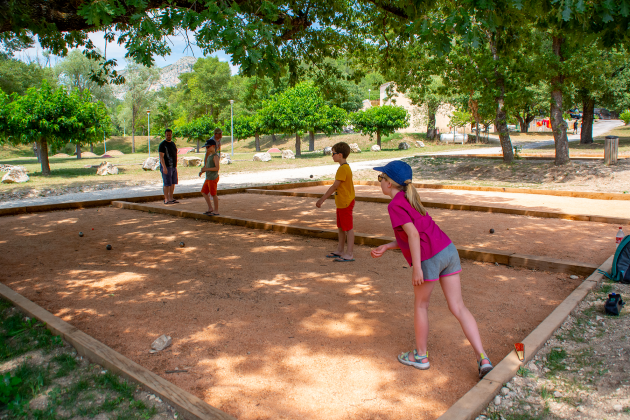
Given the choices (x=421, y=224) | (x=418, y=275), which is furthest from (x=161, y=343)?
(x=421, y=224)

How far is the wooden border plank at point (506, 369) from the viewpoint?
2.81 meters

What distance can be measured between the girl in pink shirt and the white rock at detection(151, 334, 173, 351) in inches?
76.6

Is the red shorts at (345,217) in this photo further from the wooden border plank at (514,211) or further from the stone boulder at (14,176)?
the stone boulder at (14,176)

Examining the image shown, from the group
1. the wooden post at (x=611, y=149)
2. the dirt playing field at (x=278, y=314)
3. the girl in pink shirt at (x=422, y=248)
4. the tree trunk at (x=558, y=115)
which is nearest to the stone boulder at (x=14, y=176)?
the dirt playing field at (x=278, y=314)

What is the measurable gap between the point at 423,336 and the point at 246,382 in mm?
1365

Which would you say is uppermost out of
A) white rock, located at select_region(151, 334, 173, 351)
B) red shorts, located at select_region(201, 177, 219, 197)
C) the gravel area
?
red shorts, located at select_region(201, 177, 219, 197)

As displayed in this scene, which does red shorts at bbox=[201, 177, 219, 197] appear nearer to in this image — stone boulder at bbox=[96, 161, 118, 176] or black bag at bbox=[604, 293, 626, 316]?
black bag at bbox=[604, 293, 626, 316]

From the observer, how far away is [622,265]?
5.04 meters

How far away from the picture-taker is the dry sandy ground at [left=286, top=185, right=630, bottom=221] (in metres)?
9.88

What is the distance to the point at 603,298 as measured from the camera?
181 inches

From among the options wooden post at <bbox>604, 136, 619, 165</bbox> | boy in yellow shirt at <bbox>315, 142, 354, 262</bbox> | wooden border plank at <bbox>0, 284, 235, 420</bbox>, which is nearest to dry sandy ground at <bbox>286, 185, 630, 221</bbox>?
wooden post at <bbox>604, 136, 619, 165</bbox>

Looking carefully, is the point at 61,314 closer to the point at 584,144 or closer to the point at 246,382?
the point at 246,382

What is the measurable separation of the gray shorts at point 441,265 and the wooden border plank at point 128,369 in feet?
5.35

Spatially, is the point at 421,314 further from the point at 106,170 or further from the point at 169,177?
the point at 106,170
